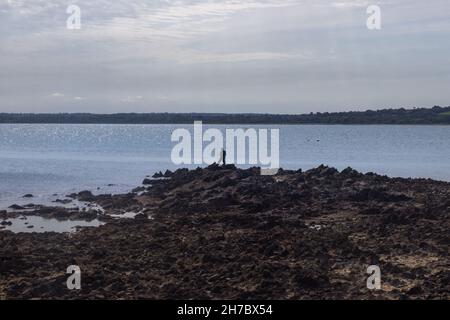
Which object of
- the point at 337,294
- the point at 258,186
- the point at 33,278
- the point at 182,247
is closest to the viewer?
the point at 337,294

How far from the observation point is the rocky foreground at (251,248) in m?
13.7

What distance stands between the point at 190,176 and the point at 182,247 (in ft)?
55.5

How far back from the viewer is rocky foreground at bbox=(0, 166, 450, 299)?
13719mm

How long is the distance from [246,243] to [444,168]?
38.1 meters

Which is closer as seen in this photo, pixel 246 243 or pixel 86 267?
pixel 86 267

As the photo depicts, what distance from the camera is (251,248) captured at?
678 inches

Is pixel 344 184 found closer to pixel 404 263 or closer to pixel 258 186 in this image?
pixel 258 186

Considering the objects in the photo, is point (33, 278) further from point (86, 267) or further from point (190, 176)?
point (190, 176)

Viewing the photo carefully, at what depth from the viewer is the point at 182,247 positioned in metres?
17.6

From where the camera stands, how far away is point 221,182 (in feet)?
98.8
